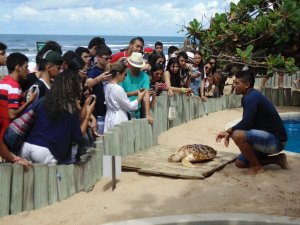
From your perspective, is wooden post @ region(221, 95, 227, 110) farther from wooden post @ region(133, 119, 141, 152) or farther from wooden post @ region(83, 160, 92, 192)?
wooden post @ region(83, 160, 92, 192)

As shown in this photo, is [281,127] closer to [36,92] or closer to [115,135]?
[115,135]

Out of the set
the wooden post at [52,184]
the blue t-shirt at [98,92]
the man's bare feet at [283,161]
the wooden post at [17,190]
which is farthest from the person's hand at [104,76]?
the man's bare feet at [283,161]

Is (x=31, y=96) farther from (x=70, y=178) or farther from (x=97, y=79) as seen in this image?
(x=97, y=79)

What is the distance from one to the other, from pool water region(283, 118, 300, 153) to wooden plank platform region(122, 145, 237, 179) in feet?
11.6

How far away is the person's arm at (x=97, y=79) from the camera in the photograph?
6414 millimetres

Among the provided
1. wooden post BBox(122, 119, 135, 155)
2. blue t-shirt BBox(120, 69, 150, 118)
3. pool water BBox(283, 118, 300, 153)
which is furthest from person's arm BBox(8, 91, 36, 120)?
pool water BBox(283, 118, 300, 153)

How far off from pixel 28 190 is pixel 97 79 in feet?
6.87

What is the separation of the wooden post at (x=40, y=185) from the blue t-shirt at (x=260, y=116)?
255cm

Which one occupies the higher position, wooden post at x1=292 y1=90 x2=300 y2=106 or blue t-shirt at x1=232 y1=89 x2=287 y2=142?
blue t-shirt at x1=232 y1=89 x2=287 y2=142

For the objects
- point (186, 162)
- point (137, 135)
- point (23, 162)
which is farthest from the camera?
point (137, 135)

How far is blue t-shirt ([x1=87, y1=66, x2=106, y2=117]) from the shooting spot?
22.2 feet

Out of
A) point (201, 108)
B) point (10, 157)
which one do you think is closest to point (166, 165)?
point (10, 157)

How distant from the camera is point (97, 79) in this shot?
21.2ft

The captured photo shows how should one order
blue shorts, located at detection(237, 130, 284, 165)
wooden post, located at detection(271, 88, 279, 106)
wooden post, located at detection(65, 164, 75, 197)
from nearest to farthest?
A: wooden post, located at detection(65, 164, 75, 197) < blue shorts, located at detection(237, 130, 284, 165) < wooden post, located at detection(271, 88, 279, 106)
